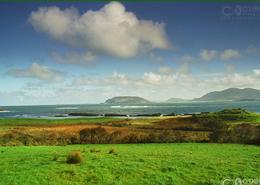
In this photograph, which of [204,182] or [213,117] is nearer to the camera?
[204,182]

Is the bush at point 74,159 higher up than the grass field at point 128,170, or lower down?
higher up

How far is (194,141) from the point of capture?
38.1 m

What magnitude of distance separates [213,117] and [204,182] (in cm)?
6781

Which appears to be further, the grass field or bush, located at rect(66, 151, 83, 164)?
bush, located at rect(66, 151, 83, 164)

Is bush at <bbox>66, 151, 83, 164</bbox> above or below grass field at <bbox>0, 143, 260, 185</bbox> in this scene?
above

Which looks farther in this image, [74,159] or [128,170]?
[74,159]

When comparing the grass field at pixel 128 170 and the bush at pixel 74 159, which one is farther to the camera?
the bush at pixel 74 159

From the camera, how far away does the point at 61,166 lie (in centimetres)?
2053

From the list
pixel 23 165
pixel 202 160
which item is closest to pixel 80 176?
pixel 23 165

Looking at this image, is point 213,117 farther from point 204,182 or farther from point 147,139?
point 204,182

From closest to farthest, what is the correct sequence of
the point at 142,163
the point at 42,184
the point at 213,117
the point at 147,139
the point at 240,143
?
the point at 42,184 < the point at 142,163 < the point at 240,143 < the point at 147,139 < the point at 213,117

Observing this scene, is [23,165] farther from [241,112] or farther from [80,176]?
[241,112]

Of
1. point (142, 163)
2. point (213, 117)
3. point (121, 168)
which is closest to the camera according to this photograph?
point (121, 168)

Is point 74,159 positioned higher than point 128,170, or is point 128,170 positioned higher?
point 74,159
